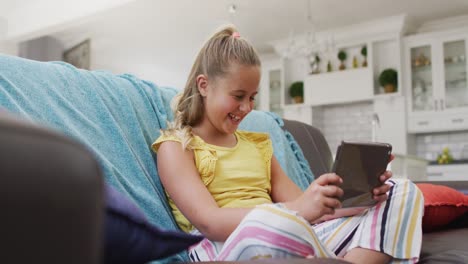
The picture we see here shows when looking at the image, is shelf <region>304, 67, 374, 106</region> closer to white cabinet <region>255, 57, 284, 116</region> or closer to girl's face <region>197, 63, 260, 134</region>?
white cabinet <region>255, 57, 284, 116</region>

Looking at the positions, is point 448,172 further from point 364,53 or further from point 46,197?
point 46,197

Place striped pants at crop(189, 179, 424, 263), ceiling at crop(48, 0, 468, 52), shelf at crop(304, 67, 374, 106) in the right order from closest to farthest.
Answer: striped pants at crop(189, 179, 424, 263) → ceiling at crop(48, 0, 468, 52) → shelf at crop(304, 67, 374, 106)

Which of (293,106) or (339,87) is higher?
(339,87)

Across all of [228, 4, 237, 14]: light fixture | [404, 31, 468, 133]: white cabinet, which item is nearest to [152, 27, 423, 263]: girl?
[228, 4, 237, 14]: light fixture

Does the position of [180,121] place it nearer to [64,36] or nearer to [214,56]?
[214,56]

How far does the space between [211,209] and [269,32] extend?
536cm

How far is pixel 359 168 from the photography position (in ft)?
3.28

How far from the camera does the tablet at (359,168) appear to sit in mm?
963

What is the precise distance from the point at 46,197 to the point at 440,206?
5.11 feet

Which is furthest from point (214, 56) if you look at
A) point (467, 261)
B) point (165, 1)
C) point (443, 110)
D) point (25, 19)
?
point (25, 19)

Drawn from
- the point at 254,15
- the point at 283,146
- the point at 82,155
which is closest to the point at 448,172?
the point at 254,15

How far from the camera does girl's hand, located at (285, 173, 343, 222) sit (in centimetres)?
94

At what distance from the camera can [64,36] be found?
21.5 ft

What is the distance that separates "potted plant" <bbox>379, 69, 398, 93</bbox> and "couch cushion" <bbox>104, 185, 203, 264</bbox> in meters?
5.49
